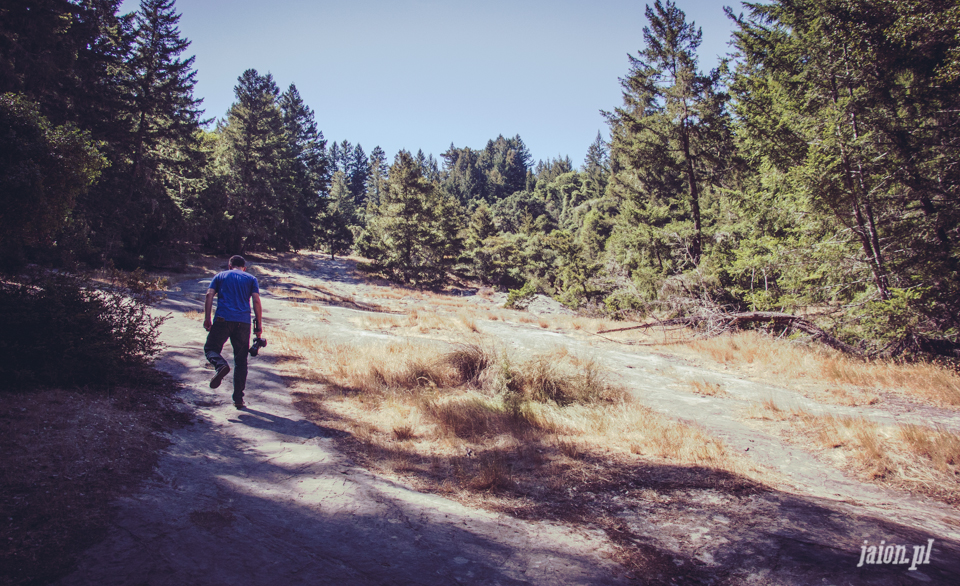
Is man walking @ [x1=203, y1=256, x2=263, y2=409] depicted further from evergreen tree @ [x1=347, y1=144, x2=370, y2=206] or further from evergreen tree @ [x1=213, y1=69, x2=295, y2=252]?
evergreen tree @ [x1=347, y1=144, x2=370, y2=206]

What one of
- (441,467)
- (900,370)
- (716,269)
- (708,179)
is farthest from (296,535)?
(708,179)

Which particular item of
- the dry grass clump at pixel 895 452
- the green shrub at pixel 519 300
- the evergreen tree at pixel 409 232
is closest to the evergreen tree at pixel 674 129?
the green shrub at pixel 519 300

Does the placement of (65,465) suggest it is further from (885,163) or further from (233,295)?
(885,163)

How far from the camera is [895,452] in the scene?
441cm

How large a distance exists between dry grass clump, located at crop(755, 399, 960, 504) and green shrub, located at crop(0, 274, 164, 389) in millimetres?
8414

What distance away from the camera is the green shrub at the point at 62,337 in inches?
149

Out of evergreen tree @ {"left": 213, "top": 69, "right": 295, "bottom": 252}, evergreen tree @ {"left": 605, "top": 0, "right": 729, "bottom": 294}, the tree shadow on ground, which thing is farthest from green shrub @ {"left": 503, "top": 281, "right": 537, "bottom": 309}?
evergreen tree @ {"left": 213, "top": 69, "right": 295, "bottom": 252}

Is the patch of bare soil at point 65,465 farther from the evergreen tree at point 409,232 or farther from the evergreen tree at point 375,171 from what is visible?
the evergreen tree at point 375,171

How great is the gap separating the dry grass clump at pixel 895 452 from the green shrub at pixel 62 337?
8.41m

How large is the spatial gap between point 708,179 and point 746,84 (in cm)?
478

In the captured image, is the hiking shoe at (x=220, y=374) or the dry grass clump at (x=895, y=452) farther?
the hiking shoe at (x=220, y=374)

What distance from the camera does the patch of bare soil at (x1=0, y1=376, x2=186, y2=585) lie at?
6.22 feet

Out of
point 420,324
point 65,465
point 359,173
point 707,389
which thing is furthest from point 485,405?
point 359,173

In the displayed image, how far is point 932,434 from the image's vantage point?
4629 millimetres
